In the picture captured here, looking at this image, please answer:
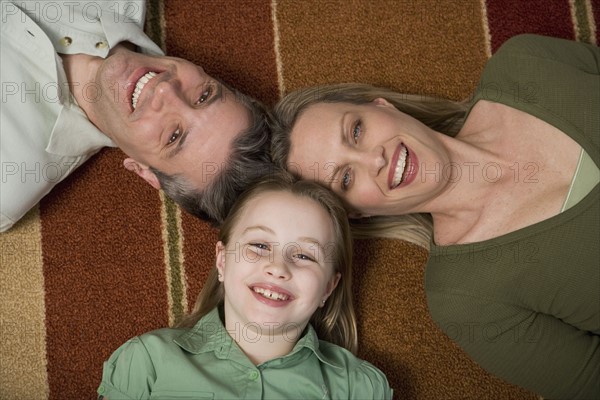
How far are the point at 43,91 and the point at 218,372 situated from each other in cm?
81

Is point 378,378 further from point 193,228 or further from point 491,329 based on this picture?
point 193,228

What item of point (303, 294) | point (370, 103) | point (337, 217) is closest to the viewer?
point (303, 294)

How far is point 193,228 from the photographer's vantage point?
172 centimetres

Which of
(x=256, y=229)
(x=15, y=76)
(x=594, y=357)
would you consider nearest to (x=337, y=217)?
(x=256, y=229)

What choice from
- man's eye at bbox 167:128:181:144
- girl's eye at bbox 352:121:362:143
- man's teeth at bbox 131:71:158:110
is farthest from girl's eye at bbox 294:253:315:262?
man's teeth at bbox 131:71:158:110

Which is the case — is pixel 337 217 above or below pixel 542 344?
above

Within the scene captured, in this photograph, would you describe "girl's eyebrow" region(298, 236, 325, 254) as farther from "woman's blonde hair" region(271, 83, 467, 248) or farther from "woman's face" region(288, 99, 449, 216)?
"woman's blonde hair" region(271, 83, 467, 248)

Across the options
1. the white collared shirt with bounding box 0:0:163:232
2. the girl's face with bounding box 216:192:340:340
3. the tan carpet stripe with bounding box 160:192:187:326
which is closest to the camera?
the girl's face with bounding box 216:192:340:340

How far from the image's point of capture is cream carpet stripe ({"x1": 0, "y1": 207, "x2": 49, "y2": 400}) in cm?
162

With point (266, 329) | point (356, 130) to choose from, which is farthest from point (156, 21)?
point (266, 329)

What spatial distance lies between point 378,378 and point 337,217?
1.26 ft

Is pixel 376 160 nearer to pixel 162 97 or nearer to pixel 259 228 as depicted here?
pixel 259 228

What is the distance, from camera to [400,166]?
1.43 metres

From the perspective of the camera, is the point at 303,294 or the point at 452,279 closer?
the point at 303,294
